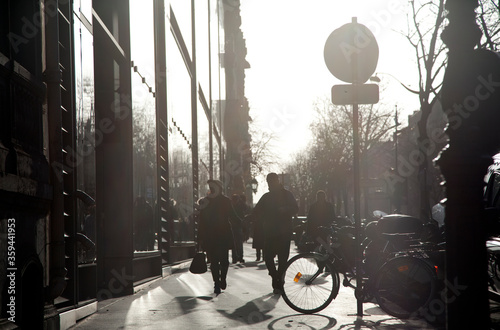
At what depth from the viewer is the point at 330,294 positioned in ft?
30.0

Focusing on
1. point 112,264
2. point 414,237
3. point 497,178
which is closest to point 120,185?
point 112,264

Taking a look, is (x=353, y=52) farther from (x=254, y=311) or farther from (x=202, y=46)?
(x=202, y=46)

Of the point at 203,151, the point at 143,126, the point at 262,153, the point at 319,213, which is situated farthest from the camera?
the point at 262,153

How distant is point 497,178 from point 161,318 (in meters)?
4.13

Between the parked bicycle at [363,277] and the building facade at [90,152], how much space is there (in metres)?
2.36

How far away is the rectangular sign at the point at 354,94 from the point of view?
9.38 m

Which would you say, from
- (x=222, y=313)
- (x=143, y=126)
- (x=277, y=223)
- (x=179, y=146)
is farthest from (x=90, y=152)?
(x=179, y=146)

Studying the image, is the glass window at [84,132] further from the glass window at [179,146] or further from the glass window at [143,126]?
the glass window at [179,146]

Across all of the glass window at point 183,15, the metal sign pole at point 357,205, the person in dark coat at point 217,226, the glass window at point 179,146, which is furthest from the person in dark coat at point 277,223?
the glass window at point 183,15

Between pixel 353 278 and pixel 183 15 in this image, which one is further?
pixel 183 15

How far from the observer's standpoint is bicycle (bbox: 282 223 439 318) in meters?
8.59

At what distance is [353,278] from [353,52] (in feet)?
8.55

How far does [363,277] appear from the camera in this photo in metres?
8.98

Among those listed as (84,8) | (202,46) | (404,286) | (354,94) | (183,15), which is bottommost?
(404,286)
